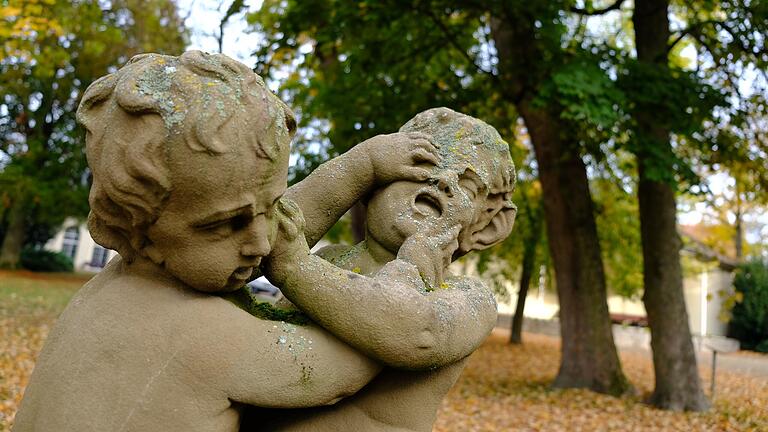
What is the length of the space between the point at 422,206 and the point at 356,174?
25cm

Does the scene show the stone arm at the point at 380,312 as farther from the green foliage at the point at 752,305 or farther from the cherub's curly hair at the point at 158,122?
Answer: the green foliage at the point at 752,305

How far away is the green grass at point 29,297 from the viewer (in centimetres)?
1305

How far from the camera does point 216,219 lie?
4.93 ft

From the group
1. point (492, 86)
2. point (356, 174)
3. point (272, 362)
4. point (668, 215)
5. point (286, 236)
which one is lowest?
point (272, 362)

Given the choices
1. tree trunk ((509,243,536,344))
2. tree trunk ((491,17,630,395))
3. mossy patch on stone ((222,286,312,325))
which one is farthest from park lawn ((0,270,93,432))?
tree trunk ((509,243,536,344))

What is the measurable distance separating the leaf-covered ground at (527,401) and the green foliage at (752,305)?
9605 mm

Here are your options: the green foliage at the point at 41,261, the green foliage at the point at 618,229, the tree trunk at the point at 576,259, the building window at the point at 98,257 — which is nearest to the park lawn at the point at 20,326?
the green foliage at the point at 41,261

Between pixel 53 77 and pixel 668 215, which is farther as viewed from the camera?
pixel 53 77

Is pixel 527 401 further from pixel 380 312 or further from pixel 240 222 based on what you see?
pixel 240 222

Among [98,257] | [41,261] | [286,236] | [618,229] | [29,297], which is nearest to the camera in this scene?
[286,236]

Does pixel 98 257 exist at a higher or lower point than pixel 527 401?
higher

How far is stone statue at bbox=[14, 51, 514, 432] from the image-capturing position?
144 centimetres

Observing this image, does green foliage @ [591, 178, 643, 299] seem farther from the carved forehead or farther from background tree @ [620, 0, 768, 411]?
the carved forehead

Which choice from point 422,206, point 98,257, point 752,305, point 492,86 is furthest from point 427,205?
point 98,257
